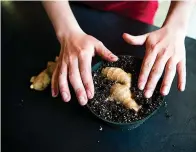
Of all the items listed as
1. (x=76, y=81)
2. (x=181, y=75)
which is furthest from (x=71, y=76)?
(x=181, y=75)

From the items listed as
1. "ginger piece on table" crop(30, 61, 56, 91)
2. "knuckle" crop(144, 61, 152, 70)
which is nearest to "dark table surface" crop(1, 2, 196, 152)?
"ginger piece on table" crop(30, 61, 56, 91)

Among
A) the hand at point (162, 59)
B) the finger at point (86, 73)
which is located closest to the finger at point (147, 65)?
the hand at point (162, 59)

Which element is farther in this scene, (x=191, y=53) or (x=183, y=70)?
(x=191, y=53)

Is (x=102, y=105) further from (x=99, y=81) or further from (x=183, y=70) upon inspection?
(x=183, y=70)

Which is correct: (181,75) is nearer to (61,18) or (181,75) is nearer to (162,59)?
(162,59)

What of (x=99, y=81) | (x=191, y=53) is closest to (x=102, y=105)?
(x=99, y=81)

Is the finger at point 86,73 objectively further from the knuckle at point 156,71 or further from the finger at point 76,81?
the knuckle at point 156,71
